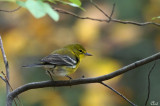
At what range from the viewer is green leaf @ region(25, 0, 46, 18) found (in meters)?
1.36

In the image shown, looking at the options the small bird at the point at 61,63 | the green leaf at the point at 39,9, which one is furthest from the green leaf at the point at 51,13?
the small bird at the point at 61,63

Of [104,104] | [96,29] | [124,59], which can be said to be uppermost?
[96,29]

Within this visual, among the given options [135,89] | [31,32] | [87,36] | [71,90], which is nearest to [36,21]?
[31,32]

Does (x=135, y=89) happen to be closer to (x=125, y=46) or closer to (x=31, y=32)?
(x=125, y=46)

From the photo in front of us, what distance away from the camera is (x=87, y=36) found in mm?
5426

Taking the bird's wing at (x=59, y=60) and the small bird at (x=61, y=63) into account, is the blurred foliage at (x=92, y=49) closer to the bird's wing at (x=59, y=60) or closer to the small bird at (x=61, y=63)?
the small bird at (x=61, y=63)

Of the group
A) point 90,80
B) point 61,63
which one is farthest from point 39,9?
point 61,63

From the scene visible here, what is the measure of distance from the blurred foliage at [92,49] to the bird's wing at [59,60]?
1525mm

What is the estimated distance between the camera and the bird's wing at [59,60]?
10.6 feet

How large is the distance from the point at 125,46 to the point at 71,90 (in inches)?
39.7

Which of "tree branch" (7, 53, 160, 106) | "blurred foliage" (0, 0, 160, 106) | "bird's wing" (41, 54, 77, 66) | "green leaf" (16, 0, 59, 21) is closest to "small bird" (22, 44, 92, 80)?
"bird's wing" (41, 54, 77, 66)

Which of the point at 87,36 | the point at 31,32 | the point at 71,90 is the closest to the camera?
the point at 71,90

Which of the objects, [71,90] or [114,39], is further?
[114,39]

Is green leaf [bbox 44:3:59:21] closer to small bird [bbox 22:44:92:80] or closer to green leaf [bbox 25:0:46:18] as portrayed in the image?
green leaf [bbox 25:0:46:18]
